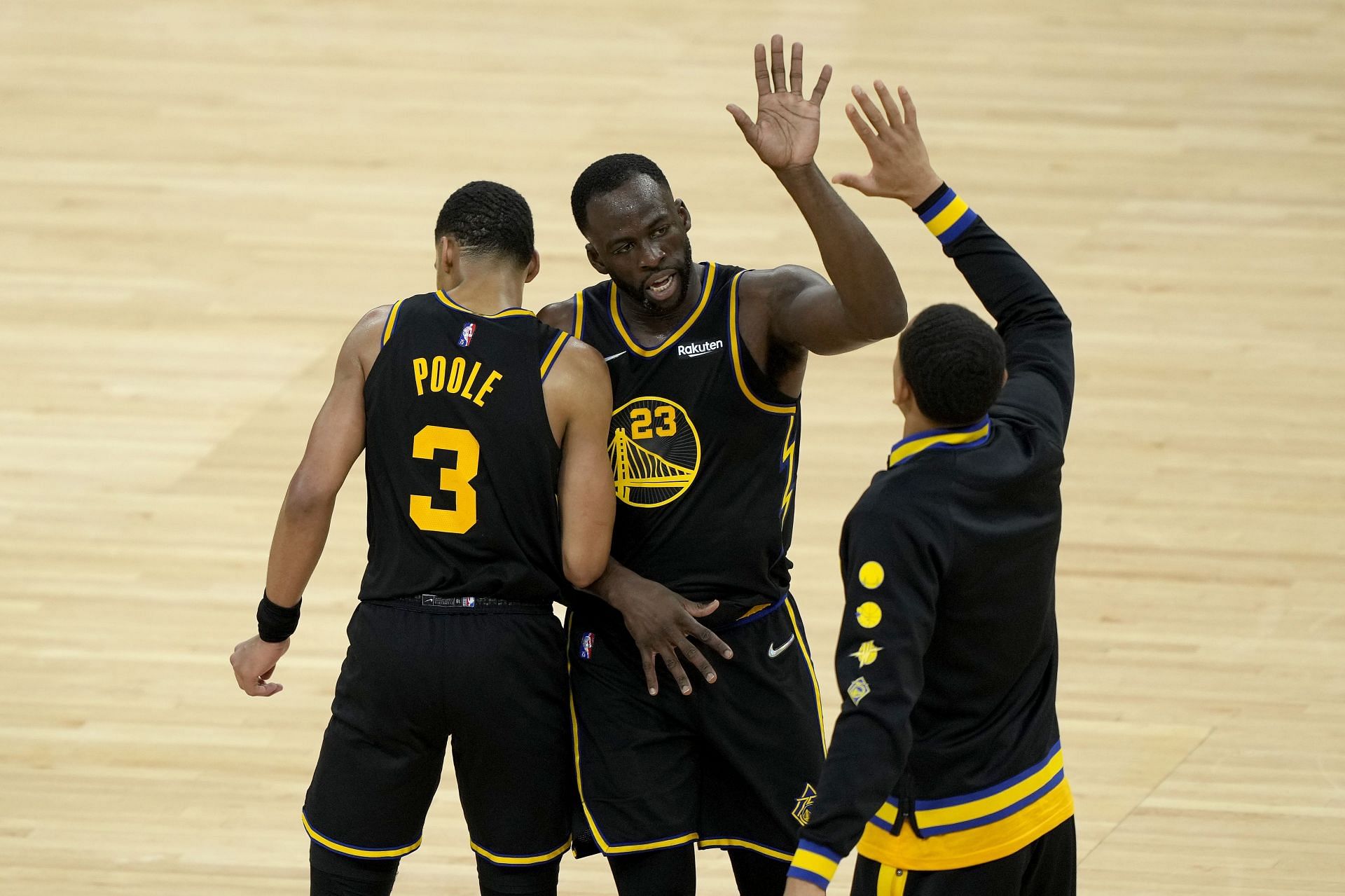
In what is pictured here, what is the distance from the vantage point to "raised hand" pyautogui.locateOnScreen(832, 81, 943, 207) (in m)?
3.12

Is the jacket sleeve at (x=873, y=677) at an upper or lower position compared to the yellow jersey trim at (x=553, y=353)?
lower

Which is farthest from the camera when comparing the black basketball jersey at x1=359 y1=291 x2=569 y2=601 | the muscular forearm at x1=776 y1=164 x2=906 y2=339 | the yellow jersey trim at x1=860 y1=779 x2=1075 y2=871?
the black basketball jersey at x1=359 y1=291 x2=569 y2=601

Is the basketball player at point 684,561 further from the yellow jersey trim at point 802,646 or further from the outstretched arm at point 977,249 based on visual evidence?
the outstretched arm at point 977,249

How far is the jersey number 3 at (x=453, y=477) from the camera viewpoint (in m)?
3.29

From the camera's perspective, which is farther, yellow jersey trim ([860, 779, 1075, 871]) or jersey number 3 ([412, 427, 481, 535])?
jersey number 3 ([412, 427, 481, 535])

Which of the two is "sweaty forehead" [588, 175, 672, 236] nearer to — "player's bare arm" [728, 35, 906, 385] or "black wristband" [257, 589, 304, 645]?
"player's bare arm" [728, 35, 906, 385]

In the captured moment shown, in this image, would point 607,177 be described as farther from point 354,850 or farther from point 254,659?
point 354,850

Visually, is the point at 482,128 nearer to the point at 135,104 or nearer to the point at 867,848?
the point at 135,104

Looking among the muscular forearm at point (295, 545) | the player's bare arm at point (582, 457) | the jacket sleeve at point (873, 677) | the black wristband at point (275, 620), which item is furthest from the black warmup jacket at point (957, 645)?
the black wristband at point (275, 620)

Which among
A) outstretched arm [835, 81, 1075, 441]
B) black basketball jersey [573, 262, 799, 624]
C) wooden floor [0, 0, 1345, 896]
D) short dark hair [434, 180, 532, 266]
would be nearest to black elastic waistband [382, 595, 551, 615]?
black basketball jersey [573, 262, 799, 624]

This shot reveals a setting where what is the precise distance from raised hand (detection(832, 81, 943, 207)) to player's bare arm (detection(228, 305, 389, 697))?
3.11ft

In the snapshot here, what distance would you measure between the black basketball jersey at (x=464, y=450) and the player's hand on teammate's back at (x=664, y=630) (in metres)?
0.17

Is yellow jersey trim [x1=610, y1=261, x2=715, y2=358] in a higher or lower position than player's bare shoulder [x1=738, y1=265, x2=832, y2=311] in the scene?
lower

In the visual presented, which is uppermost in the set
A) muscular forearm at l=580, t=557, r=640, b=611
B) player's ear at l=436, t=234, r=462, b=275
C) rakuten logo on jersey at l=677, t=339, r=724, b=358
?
player's ear at l=436, t=234, r=462, b=275
